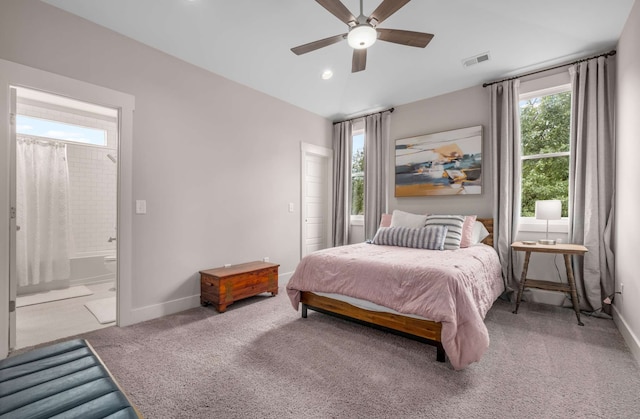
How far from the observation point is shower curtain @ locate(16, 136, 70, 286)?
395 centimetres

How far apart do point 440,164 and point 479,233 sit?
109 cm

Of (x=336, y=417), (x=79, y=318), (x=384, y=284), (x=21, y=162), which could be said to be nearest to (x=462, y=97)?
(x=384, y=284)

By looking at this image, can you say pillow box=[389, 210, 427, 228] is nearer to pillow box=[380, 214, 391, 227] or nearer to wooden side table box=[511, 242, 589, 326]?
pillow box=[380, 214, 391, 227]

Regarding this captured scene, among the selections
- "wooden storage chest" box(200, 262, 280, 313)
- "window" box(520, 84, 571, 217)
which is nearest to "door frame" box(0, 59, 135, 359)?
"wooden storage chest" box(200, 262, 280, 313)

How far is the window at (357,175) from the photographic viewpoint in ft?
17.1

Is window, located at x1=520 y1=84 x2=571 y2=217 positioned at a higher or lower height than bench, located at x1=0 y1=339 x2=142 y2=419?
higher

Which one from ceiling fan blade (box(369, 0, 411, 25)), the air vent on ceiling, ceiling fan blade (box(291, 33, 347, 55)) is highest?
the air vent on ceiling

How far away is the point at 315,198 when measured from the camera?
5.22 m

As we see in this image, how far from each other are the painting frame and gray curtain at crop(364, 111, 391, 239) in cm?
21

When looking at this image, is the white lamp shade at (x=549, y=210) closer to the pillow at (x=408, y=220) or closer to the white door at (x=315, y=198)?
the pillow at (x=408, y=220)

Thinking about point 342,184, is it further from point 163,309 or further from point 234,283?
point 163,309

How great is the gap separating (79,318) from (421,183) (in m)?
4.40

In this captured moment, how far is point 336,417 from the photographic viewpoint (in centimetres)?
158

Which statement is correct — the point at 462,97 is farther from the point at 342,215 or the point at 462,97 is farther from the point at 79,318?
the point at 79,318
